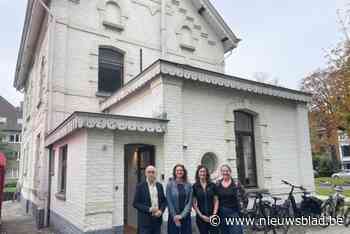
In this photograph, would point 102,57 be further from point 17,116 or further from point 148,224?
point 17,116

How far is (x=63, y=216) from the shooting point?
792cm

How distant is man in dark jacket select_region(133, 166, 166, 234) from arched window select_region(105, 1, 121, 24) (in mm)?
8777

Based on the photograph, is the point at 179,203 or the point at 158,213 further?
the point at 179,203

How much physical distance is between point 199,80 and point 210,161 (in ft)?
7.68

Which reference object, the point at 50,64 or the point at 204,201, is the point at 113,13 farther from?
the point at 204,201

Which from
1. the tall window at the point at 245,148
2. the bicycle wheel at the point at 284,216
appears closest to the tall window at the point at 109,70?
the tall window at the point at 245,148

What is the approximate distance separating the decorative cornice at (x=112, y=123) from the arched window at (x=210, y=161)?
1714 mm

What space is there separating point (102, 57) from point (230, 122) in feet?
19.7

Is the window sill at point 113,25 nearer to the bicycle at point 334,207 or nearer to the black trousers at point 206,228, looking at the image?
the black trousers at point 206,228

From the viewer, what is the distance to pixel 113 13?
11992mm

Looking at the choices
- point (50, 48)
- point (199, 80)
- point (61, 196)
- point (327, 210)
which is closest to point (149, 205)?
point (199, 80)

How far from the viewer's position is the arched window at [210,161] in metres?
8.19

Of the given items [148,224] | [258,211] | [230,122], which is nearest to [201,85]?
[230,122]

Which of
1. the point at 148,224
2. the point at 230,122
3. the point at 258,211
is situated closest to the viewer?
the point at 148,224
